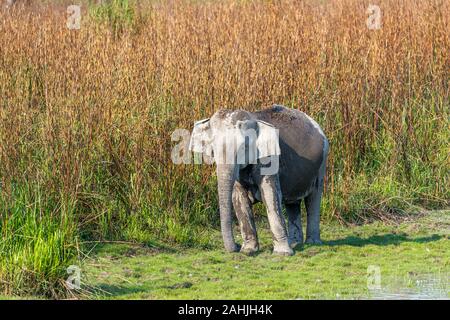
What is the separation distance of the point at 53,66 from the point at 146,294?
111 inches

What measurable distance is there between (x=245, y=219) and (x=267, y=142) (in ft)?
2.21

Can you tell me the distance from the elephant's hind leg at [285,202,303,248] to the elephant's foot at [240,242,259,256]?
556mm

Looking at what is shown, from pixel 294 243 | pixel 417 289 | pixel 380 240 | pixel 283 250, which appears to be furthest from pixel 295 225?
pixel 417 289

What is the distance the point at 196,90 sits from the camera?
955cm

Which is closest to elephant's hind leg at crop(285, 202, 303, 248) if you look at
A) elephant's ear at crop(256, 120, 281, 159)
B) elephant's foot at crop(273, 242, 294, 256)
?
elephant's foot at crop(273, 242, 294, 256)

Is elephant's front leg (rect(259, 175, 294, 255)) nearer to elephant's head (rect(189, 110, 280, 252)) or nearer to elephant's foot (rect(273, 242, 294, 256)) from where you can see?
elephant's foot (rect(273, 242, 294, 256))

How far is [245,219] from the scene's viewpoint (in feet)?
27.4

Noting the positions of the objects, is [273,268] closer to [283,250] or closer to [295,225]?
[283,250]

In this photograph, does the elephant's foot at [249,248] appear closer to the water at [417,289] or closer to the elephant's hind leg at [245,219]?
the elephant's hind leg at [245,219]

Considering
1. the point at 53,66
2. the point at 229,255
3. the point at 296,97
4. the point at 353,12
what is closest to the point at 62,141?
the point at 53,66

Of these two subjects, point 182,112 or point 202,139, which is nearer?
point 202,139

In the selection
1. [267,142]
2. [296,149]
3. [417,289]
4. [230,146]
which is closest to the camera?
[417,289]

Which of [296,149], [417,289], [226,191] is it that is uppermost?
[296,149]

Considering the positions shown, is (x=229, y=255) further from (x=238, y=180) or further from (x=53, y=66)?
(x=53, y=66)
